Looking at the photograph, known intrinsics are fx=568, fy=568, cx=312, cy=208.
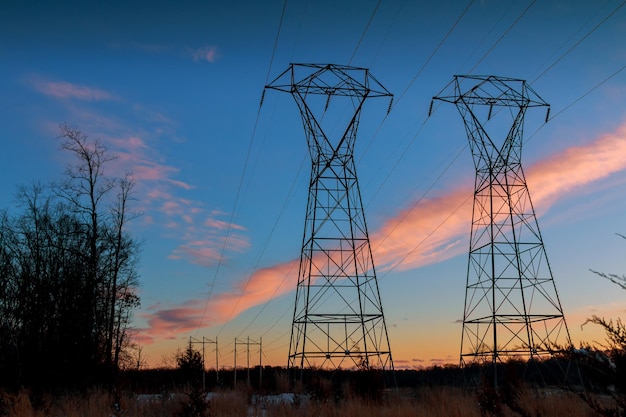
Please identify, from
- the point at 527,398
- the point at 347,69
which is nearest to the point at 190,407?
the point at 527,398

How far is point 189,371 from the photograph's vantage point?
3453cm

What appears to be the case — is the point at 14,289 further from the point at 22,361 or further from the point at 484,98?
the point at 484,98

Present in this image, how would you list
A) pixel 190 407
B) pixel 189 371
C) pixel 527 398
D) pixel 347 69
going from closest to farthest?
1. pixel 190 407
2. pixel 527 398
3. pixel 347 69
4. pixel 189 371

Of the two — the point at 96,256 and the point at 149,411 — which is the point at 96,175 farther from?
the point at 149,411

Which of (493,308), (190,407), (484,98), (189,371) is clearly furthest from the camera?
(189,371)

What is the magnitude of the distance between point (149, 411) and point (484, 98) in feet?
78.5

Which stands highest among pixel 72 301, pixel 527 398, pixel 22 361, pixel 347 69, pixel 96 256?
pixel 347 69

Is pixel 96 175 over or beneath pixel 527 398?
over

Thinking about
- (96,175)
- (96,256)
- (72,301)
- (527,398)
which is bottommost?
(527,398)

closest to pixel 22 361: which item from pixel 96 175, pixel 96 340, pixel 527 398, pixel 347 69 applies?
pixel 96 340

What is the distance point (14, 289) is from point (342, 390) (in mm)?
24604

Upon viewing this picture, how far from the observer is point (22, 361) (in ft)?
97.2

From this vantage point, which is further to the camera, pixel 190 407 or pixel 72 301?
pixel 72 301

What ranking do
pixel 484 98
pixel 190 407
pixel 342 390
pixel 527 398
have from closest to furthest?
pixel 190 407, pixel 527 398, pixel 342 390, pixel 484 98
